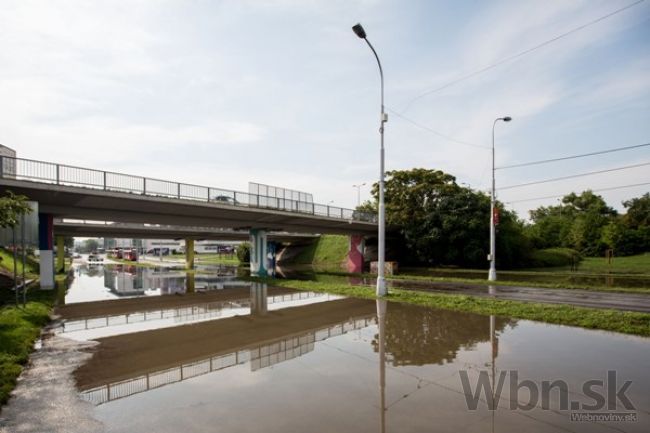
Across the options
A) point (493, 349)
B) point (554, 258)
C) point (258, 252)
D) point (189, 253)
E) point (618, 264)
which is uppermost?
point (258, 252)

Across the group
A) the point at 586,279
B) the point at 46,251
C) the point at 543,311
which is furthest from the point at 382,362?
the point at 586,279

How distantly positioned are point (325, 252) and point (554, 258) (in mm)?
33148

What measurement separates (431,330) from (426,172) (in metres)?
35.2

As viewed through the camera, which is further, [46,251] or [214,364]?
[46,251]

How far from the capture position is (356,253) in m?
41.5

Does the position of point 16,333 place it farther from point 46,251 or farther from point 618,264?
point 618,264

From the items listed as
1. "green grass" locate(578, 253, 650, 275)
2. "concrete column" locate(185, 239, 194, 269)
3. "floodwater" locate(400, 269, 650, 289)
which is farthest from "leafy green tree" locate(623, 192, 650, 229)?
"concrete column" locate(185, 239, 194, 269)

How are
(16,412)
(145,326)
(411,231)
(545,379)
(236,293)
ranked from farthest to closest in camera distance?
1. (411,231)
2. (236,293)
3. (145,326)
4. (545,379)
5. (16,412)

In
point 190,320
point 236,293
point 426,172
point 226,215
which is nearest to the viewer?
point 190,320

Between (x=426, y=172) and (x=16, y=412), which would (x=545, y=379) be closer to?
(x=16, y=412)

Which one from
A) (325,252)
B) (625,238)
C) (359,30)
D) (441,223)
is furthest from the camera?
(325,252)

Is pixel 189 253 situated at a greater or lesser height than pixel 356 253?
lesser

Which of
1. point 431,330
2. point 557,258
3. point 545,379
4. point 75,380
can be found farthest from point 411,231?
point 75,380

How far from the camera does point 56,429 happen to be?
4.90 meters
